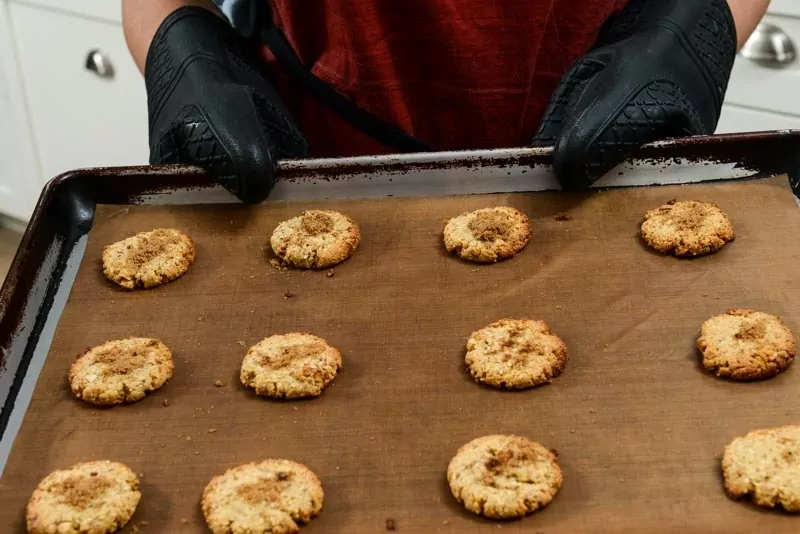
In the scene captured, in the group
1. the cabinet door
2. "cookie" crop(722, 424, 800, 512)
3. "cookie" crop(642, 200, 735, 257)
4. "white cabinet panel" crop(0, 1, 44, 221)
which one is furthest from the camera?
"white cabinet panel" crop(0, 1, 44, 221)

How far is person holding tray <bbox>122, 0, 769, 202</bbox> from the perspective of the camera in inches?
59.4

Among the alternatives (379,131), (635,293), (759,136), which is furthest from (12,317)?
(759,136)

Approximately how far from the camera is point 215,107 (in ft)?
5.01

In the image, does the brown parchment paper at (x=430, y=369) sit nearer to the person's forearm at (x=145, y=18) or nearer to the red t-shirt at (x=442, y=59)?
the red t-shirt at (x=442, y=59)

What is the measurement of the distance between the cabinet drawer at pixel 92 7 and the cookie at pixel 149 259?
5.27 feet

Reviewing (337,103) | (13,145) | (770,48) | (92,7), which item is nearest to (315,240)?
(337,103)

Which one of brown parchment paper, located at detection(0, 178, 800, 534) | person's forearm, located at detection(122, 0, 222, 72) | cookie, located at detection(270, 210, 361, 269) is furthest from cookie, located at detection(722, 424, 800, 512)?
person's forearm, located at detection(122, 0, 222, 72)

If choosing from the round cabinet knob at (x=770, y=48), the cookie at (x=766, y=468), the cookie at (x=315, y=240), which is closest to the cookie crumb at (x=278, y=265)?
the cookie at (x=315, y=240)

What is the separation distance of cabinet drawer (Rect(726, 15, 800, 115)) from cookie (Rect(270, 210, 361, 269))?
1.58 meters

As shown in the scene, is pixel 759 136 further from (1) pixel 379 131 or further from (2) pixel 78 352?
(2) pixel 78 352

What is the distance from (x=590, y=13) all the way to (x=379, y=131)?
1.43 ft

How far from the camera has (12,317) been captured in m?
1.33

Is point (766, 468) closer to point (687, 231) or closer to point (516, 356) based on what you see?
point (516, 356)

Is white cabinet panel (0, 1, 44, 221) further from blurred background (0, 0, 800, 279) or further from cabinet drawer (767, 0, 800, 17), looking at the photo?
cabinet drawer (767, 0, 800, 17)
